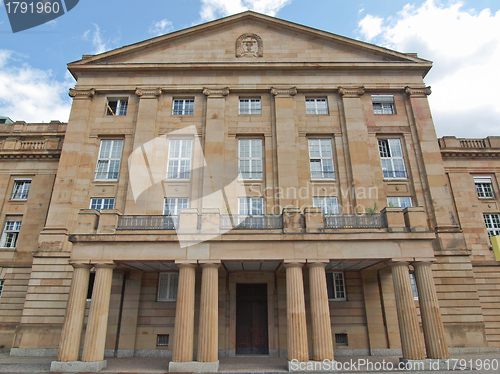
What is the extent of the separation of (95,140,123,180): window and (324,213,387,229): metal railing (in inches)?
556

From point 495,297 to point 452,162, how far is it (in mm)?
9696

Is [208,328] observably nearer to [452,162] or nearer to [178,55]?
[178,55]

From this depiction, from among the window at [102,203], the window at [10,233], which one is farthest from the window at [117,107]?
the window at [10,233]

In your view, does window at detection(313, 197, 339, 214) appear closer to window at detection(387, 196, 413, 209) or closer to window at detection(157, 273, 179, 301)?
window at detection(387, 196, 413, 209)

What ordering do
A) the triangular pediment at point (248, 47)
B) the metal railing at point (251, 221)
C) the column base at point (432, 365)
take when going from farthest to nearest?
the triangular pediment at point (248, 47) < the metal railing at point (251, 221) < the column base at point (432, 365)

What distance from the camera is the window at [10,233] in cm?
2317

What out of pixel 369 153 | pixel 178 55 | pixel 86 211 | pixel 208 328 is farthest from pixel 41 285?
pixel 369 153

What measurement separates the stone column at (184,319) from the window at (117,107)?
46.2 ft

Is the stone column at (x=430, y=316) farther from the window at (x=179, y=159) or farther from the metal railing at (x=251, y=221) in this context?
the window at (x=179, y=159)

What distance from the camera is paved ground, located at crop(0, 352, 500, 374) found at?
12.8m

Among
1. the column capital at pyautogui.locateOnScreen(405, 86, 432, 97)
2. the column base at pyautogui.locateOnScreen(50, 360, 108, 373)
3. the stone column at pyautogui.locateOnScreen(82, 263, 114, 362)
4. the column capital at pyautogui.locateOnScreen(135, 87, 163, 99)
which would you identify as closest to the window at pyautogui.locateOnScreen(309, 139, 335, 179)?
the column capital at pyautogui.locateOnScreen(405, 86, 432, 97)

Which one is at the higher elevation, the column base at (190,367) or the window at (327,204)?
the window at (327,204)

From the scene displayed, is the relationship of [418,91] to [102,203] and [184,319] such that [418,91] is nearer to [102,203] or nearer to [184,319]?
[184,319]

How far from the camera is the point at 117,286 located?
18.2 meters
